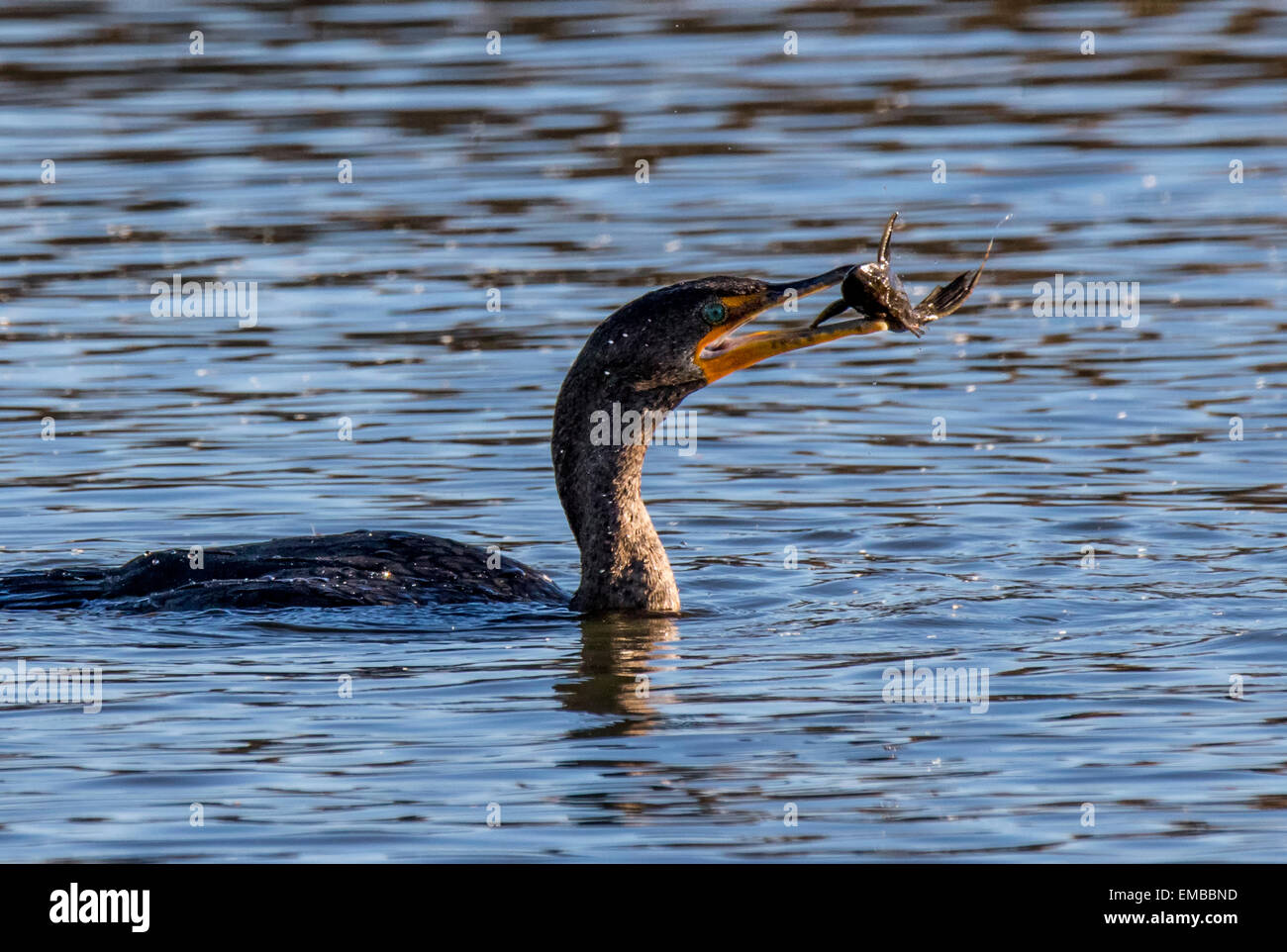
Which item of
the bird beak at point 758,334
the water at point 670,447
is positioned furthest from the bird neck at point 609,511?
the bird beak at point 758,334

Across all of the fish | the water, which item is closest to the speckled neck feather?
the water

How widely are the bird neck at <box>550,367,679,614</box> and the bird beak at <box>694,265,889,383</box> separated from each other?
39 cm

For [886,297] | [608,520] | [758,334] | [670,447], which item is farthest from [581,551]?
[670,447]

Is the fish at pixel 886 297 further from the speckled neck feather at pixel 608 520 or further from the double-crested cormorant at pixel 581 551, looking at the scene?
the speckled neck feather at pixel 608 520

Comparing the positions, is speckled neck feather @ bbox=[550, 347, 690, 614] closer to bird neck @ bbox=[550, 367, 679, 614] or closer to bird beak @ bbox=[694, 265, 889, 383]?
bird neck @ bbox=[550, 367, 679, 614]

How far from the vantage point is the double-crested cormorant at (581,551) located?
9656 mm

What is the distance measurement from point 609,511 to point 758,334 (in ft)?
3.17

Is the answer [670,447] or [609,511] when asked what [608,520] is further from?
[670,447]

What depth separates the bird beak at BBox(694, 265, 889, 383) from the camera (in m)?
9.38

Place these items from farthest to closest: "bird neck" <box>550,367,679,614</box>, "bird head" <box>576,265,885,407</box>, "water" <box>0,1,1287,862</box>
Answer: "bird neck" <box>550,367,679,614</box> → "bird head" <box>576,265,885,407</box> → "water" <box>0,1,1287,862</box>

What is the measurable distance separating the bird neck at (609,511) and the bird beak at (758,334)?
0.39m

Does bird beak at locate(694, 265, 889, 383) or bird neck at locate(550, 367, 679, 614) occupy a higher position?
bird beak at locate(694, 265, 889, 383)

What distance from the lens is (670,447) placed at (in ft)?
44.7
